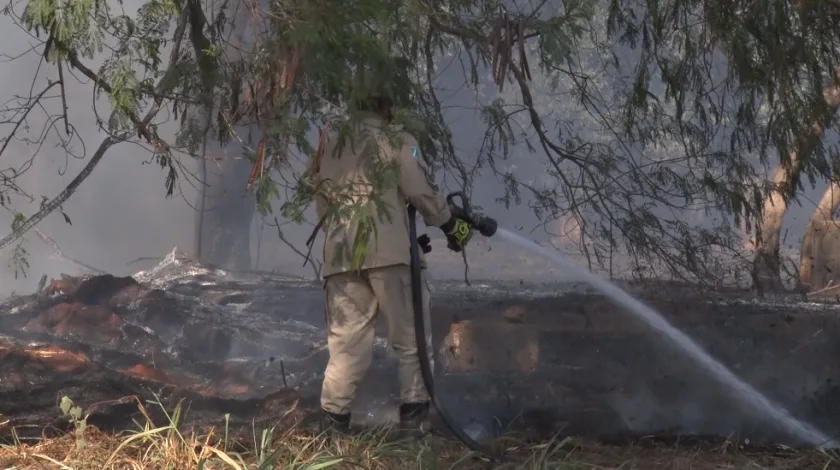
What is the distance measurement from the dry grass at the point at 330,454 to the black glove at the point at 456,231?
35.2 inches

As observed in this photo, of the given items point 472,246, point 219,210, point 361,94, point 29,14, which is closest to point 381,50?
point 361,94

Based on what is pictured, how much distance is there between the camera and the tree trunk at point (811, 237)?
835 cm

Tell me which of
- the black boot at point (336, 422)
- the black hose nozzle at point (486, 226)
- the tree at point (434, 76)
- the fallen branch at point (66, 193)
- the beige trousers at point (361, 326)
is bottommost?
the black boot at point (336, 422)

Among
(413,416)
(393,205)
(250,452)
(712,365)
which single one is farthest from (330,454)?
(712,365)

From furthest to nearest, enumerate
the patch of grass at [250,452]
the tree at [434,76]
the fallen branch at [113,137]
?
the fallen branch at [113,137], the patch of grass at [250,452], the tree at [434,76]

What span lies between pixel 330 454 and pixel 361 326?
0.64 meters

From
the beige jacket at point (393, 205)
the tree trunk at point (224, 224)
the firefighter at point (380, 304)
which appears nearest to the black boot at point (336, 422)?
the firefighter at point (380, 304)

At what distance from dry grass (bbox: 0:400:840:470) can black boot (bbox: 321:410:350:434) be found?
2.6 inches

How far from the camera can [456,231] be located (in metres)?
4.36

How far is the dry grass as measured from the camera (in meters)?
3.74

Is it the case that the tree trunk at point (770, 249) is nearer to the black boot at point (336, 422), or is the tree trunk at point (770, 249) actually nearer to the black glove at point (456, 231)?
the black glove at point (456, 231)

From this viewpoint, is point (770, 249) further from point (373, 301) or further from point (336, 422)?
point (336, 422)

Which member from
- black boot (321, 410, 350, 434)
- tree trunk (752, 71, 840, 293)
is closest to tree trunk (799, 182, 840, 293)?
tree trunk (752, 71, 840, 293)

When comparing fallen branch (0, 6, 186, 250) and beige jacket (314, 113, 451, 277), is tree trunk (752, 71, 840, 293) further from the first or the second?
fallen branch (0, 6, 186, 250)
